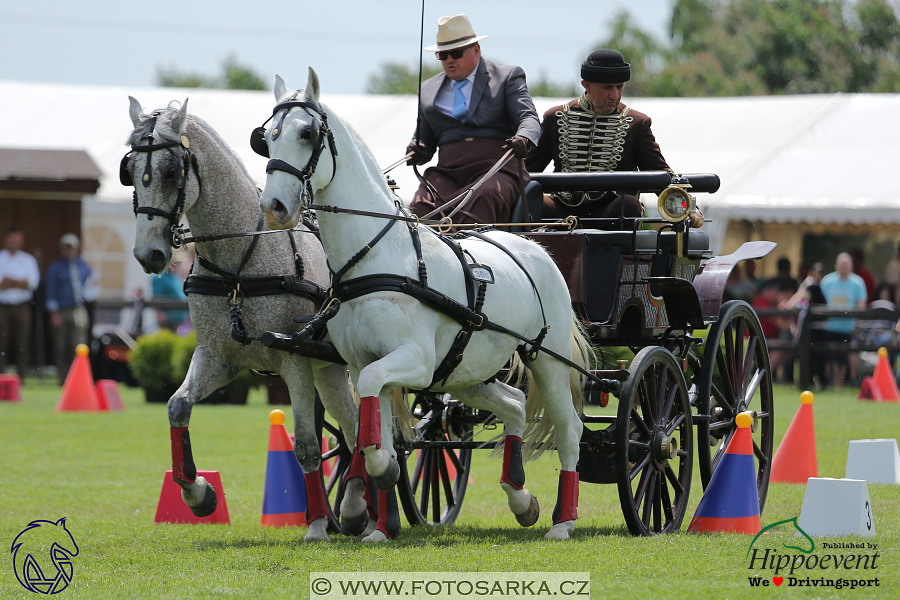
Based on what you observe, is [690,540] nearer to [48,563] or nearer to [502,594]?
[502,594]

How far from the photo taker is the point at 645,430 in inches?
241

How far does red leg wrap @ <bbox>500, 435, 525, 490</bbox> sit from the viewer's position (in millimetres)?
6035

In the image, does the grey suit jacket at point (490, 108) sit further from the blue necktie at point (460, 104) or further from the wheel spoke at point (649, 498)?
the wheel spoke at point (649, 498)

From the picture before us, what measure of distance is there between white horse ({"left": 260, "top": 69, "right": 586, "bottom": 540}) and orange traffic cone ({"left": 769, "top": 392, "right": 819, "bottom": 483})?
2.58 meters

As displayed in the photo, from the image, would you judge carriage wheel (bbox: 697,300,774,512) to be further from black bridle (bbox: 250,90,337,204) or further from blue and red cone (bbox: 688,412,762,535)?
black bridle (bbox: 250,90,337,204)

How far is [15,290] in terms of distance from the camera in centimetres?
1708

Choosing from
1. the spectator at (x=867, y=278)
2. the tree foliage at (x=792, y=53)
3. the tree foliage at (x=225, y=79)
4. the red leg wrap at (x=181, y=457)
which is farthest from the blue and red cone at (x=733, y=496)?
the tree foliage at (x=225, y=79)

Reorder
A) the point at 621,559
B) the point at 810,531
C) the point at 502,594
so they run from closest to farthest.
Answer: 1. the point at 502,594
2. the point at 621,559
3. the point at 810,531

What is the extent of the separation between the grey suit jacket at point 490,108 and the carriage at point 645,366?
1.30 feet

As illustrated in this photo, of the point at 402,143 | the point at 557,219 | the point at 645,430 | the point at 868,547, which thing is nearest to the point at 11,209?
the point at 402,143

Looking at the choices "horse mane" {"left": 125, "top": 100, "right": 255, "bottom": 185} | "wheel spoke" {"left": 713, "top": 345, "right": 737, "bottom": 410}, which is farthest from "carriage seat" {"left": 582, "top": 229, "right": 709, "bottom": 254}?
"horse mane" {"left": 125, "top": 100, "right": 255, "bottom": 185}

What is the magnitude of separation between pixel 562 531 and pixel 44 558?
2596 mm

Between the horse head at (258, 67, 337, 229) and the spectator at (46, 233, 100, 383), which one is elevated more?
the horse head at (258, 67, 337, 229)

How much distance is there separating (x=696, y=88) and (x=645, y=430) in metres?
40.0
